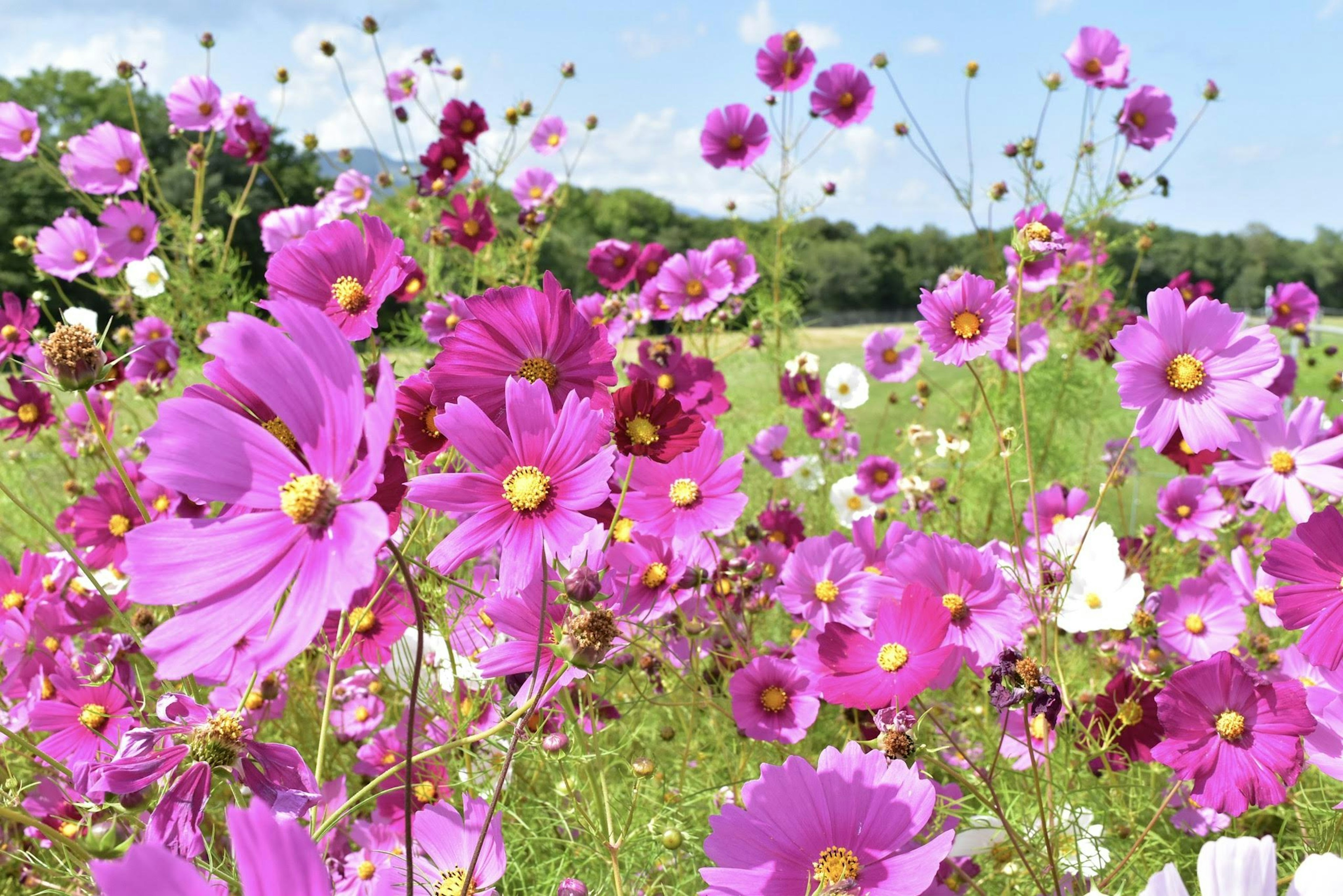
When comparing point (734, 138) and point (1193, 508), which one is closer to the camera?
point (1193, 508)

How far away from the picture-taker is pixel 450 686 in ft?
3.16

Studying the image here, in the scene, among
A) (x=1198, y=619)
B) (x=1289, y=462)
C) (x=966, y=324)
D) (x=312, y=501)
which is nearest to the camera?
(x=312, y=501)

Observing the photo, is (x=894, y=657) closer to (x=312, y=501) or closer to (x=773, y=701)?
(x=773, y=701)

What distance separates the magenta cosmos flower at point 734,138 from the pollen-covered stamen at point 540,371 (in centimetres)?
165

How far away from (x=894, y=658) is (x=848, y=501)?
1234mm

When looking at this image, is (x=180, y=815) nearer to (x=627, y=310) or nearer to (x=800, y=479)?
(x=800, y=479)

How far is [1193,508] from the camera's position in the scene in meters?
1.49

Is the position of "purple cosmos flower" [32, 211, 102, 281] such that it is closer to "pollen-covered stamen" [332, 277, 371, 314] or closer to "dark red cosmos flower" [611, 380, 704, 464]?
"pollen-covered stamen" [332, 277, 371, 314]

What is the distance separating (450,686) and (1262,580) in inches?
36.7

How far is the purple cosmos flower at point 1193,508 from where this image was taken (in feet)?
4.72

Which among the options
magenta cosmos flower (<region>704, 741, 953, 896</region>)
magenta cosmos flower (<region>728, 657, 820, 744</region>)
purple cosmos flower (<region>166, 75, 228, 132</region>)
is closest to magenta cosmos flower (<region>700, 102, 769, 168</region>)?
purple cosmos flower (<region>166, 75, 228, 132</region>)

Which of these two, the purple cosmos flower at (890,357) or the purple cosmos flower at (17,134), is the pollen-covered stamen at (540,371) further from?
the purple cosmos flower at (17,134)

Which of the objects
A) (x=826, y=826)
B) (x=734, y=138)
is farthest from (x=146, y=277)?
(x=826, y=826)

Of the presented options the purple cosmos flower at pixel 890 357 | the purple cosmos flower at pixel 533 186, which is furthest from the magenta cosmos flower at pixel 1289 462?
the purple cosmos flower at pixel 533 186
